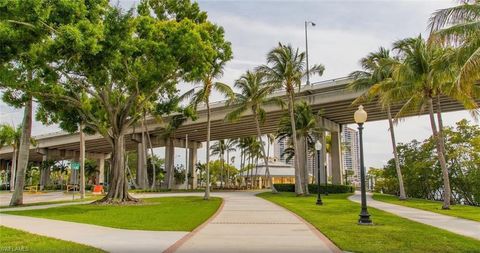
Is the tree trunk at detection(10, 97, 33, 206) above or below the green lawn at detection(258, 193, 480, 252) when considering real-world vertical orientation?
above

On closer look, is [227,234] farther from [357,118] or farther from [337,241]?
[357,118]

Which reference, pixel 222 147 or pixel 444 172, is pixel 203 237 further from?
pixel 222 147

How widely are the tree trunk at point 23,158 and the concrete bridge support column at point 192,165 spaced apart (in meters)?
43.1

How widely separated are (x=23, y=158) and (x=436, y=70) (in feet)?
68.9

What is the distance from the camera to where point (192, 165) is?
67812 millimetres

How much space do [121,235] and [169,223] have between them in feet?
8.84

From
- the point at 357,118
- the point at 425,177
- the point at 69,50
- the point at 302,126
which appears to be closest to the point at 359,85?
the point at 302,126

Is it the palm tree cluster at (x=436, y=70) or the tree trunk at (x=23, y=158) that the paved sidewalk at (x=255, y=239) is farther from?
the tree trunk at (x=23, y=158)

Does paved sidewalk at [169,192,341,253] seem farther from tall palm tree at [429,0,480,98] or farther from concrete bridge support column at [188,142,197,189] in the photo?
concrete bridge support column at [188,142,197,189]

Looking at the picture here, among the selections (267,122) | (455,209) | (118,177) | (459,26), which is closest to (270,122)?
(267,122)

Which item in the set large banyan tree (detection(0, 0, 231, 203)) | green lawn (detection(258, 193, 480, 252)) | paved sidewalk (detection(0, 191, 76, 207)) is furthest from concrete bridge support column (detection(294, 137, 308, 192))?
green lawn (detection(258, 193, 480, 252))

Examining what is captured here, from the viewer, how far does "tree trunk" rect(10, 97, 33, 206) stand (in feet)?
71.9

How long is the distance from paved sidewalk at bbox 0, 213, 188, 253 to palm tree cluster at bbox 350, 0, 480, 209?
10243 millimetres

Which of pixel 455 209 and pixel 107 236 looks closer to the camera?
pixel 107 236
